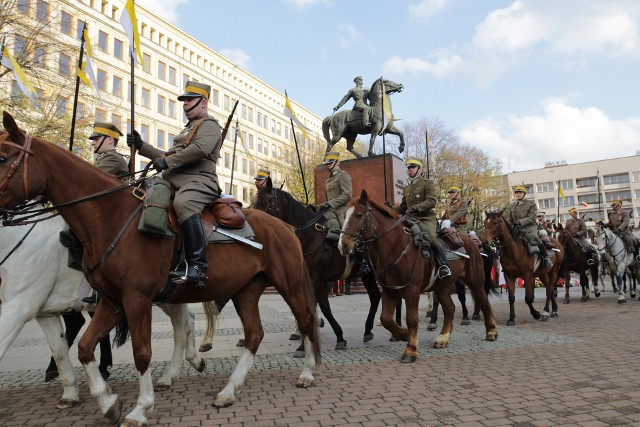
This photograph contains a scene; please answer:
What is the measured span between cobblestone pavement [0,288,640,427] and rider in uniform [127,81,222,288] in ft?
5.06

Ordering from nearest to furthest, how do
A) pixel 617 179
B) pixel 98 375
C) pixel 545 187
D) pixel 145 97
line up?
1. pixel 98 375
2. pixel 145 97
3. pixel 617 179
4. pixel 545 187

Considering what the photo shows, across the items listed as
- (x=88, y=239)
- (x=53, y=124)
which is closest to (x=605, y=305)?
(x=88, y=239)

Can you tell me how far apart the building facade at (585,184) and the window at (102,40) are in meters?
81.4

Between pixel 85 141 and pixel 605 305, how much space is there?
23.0 metres

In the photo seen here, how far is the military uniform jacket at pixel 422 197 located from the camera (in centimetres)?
828

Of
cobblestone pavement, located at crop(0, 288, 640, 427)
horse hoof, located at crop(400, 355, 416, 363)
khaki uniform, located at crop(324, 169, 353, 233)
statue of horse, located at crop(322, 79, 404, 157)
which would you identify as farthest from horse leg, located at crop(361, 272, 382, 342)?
statue of horse, located at crop(322, 79, 404, 157)

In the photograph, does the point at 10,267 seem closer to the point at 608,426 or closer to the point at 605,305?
the point at 608,426

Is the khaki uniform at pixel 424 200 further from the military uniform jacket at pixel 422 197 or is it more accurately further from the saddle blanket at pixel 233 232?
the saddle blanket at pixel 233 232

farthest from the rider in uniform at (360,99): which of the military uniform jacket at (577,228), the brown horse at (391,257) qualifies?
the brown horse at (391,257)

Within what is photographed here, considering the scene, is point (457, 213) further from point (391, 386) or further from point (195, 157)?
point (195, 157)

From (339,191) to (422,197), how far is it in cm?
167

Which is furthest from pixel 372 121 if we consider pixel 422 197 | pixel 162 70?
pixel 162 70

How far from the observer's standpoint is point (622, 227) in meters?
17.3

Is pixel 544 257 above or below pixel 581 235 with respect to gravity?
below
